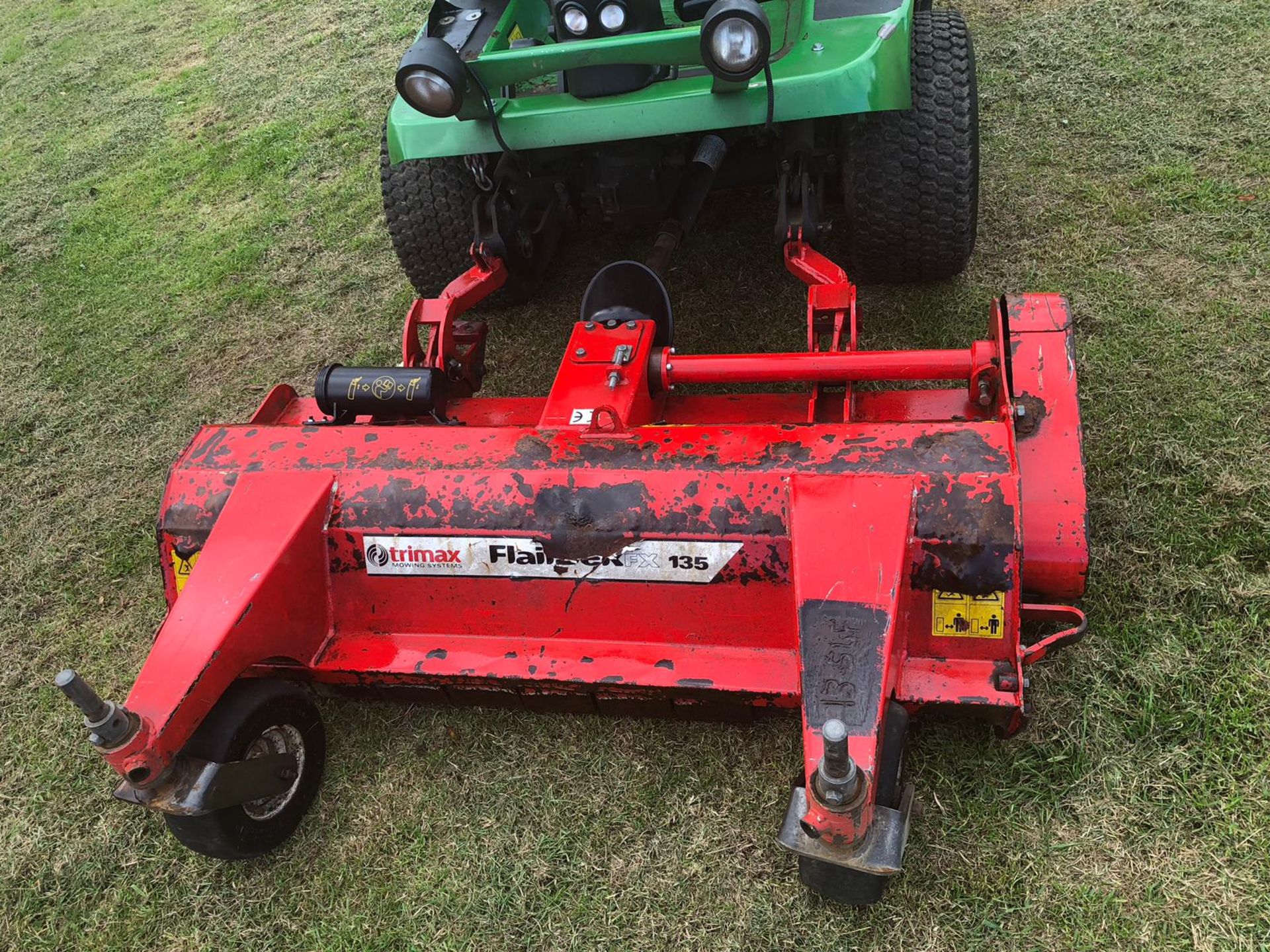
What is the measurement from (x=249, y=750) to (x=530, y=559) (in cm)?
72

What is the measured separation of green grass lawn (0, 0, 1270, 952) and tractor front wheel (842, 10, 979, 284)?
307mm

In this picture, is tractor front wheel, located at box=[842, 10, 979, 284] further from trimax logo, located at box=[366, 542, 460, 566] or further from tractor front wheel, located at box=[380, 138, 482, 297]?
trimax logo, located at box=[366, 542, 460, 566]

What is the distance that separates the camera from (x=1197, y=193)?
374 centimetres

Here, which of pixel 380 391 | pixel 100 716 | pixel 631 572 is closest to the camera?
pixel 100 716

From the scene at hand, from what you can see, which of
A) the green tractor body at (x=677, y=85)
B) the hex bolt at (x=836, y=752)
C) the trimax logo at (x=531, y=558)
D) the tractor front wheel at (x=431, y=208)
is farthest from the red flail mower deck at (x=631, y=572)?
the tractor front wheel at (x=431, y=208)

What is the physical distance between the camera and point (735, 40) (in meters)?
2.33

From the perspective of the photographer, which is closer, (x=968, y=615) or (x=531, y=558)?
(x=968, y=615)

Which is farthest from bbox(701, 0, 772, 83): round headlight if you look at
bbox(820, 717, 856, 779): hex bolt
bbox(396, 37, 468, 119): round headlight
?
bbox(820, 717, 856, 779): hex bolt

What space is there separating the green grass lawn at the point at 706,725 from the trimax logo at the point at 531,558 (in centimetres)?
48

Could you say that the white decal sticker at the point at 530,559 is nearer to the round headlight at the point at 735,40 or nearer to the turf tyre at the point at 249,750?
the turf tyre at the point at 249,750

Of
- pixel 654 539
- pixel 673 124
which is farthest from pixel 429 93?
pixel 654 539

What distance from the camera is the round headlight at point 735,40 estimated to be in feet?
7.48

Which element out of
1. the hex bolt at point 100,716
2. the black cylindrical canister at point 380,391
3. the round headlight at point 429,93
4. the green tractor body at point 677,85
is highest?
the round headlight at point 429,93

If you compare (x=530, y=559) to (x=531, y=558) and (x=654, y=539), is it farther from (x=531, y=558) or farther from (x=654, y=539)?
(x=654, y=539)
